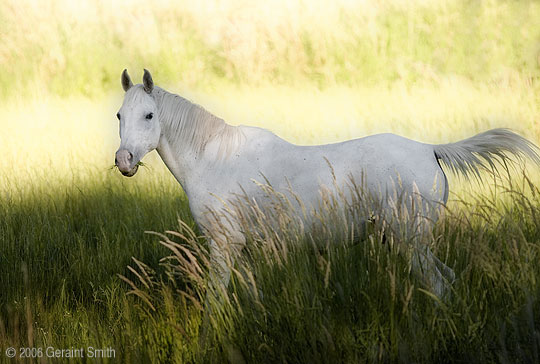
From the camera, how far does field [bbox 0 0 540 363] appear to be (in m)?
2.37

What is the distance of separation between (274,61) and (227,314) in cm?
1122

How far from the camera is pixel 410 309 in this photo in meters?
2.35

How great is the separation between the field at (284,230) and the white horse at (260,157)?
249 millimetres

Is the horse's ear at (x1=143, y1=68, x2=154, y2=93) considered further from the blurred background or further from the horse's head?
the blurred background

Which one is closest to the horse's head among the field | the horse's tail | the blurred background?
the field

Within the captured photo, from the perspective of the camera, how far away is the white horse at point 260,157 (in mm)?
3219

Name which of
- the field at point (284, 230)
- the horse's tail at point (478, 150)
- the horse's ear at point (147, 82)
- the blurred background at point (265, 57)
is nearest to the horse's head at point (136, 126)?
the horse's ear at point (147, 82)

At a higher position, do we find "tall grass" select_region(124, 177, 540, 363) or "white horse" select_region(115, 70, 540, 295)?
"white horse" select_region(115, 70, 540, 295)

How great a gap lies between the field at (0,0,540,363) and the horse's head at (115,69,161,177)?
0.55m

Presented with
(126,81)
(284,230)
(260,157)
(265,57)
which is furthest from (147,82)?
(265,57)

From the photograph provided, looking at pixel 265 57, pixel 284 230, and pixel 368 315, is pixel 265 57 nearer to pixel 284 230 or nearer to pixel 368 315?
pixel 284 230

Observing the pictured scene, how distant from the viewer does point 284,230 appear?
2645 mm

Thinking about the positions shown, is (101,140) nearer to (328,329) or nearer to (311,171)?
(311,171)

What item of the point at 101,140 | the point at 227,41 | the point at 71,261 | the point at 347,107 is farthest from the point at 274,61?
the point at 71,261
